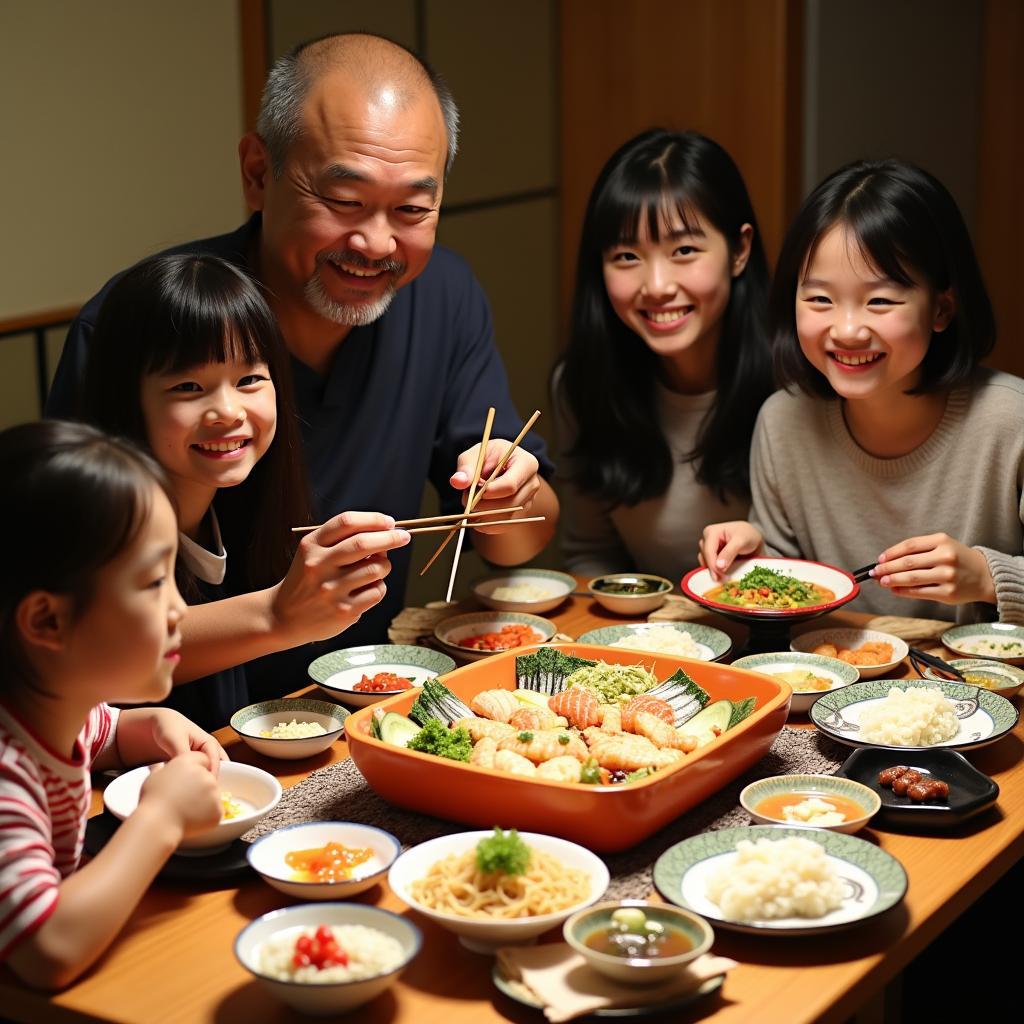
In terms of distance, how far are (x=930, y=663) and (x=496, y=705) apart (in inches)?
32.9

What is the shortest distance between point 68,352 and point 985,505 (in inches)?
74.8

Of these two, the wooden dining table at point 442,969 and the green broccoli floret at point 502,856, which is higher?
the green broccoli floret at point 502,856

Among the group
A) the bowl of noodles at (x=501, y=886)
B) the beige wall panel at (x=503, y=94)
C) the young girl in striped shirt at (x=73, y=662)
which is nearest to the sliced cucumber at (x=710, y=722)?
the bowl of noodles at (x=501, y=886)

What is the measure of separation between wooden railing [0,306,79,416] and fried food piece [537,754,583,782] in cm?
250

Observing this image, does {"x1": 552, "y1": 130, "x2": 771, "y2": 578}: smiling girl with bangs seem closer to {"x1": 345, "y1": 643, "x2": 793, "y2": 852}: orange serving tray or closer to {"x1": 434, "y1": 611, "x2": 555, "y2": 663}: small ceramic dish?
{"x1": 434, "y1": 611, "x2": 555, "y2": 663}: small ceramic dish

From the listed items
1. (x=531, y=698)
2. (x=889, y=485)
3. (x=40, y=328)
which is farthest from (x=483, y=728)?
(x=40, y=328)

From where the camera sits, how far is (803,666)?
93.3 inches

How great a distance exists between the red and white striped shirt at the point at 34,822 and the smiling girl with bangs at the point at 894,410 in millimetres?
1544

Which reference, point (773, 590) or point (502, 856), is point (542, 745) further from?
point (773, 590)

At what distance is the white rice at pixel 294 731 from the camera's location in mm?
2043

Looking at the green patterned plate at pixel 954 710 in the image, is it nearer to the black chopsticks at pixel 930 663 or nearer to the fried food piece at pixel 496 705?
the black chopsticks at pixel 930 663

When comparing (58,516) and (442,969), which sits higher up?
(58,516)

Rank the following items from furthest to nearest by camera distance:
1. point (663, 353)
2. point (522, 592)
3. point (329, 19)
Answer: point (329, 19) < point (663, 353) < point (522, 592)

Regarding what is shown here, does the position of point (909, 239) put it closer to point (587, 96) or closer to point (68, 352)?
point (68, 352)
